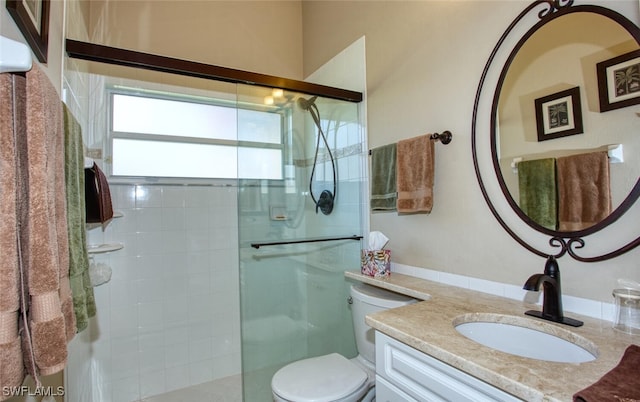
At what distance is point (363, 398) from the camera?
4.93 feet

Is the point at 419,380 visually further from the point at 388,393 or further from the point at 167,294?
the point at 167,294

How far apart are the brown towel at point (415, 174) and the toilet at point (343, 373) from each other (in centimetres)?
47

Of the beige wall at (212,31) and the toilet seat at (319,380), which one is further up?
the beige wall at (212,31)

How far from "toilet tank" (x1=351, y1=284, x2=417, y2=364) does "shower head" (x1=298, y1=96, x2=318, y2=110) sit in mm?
1232

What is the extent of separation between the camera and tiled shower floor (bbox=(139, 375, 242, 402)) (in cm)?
222

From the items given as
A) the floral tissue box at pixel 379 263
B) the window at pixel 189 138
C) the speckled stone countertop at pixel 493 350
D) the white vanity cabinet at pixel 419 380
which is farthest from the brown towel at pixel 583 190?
the window at pixel 189 138

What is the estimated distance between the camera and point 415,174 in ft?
5.37

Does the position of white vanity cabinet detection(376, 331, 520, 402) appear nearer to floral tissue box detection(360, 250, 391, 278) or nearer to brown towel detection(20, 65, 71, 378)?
floral tissue box detection(360, 250, 391, 278)

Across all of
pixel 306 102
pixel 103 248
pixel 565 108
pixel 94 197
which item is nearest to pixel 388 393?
pixel 565 108

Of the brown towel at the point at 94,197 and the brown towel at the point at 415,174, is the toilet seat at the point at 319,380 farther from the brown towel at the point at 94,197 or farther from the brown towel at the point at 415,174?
the brown towel at the point at 94,197

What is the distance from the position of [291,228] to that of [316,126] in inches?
29.1

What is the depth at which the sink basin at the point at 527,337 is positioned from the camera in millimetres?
922

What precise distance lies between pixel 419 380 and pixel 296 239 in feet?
4.10

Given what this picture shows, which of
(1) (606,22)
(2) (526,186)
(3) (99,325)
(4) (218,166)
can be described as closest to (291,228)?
(4) (218,166)
